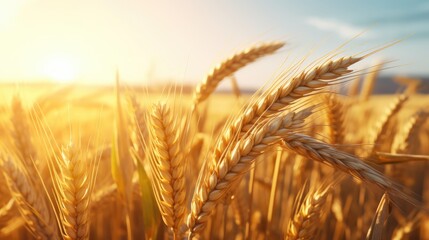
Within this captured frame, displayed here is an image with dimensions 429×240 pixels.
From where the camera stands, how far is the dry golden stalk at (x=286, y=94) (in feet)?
3.16

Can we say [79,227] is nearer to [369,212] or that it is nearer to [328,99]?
[328,99]

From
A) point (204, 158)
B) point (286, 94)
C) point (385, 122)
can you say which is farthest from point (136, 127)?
point (385, 122)

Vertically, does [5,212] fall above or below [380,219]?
below

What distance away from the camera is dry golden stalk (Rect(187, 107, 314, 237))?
89 cm

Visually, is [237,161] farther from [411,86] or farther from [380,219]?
[411,86]

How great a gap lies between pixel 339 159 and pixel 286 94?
23 centimetres

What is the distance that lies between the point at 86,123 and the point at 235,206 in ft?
8.37

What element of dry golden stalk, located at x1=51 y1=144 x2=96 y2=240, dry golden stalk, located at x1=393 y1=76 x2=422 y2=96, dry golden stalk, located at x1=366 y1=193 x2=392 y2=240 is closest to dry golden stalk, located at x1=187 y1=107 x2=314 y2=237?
dry golden stalk, located at x1=51 y1=144 x2=96 y2=240

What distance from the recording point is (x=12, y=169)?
1137mm

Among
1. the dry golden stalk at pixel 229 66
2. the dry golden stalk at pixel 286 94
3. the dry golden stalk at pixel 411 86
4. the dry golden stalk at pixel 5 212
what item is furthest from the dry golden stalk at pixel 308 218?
the dry golden stalk at pixel 411 86

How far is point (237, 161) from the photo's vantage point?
91 cm

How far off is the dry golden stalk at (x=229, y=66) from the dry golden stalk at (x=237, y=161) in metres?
0.57

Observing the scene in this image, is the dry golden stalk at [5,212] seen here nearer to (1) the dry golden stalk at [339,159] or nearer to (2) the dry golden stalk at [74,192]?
(2) the dry golden stalk at [74,192]

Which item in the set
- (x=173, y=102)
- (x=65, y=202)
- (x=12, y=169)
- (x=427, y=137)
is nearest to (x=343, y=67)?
(x=173, y=102)
